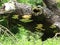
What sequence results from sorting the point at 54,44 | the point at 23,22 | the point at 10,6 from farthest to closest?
1. the point at 23,22
2. the point at 10,6
3. the point at 54,44

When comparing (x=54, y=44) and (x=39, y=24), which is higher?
(x=54, y=44)

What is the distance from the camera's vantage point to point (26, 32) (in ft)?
20.8

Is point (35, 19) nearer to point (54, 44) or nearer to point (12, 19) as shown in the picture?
point (12, 19)

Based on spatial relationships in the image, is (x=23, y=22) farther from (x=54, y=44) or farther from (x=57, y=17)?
(x=54, y=44)

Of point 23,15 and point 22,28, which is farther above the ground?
point 23,15

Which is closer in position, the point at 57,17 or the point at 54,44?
the point at 54,44

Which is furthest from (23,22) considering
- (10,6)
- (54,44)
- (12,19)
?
(54,44)

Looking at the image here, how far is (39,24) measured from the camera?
623cm

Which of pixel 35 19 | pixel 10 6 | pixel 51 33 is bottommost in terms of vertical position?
pixel 51 33

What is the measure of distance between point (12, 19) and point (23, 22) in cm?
23

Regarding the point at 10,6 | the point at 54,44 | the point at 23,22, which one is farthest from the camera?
the point at 23,22

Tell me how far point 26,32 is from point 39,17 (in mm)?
566

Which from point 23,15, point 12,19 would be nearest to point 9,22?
point 12,19

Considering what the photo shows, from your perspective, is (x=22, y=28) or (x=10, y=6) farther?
(x=22, y=28)
